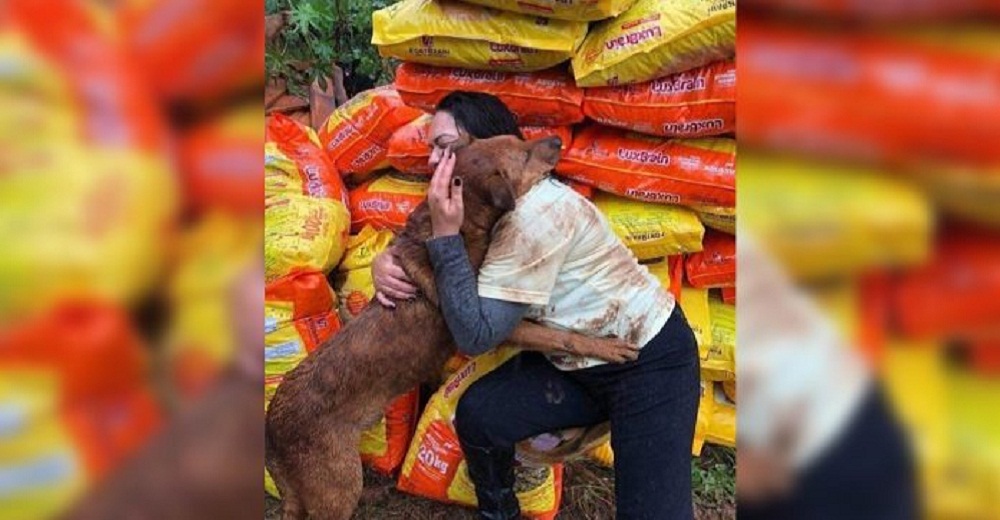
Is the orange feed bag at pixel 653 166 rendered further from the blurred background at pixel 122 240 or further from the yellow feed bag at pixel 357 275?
the blurred background at pixel 122 240

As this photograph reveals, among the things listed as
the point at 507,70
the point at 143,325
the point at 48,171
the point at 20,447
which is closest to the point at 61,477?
the point at 20,447

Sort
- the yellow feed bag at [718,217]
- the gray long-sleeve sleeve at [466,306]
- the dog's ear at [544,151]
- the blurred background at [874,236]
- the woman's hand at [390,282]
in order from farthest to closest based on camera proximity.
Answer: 1. the yellow feed bag at [718,217]
2. the woman's hand at [390,282]
3. the dog's ear at [544,151]
4. the gray long-sleeve sleeve at [466,306]
5. the blurred background at [874,236]

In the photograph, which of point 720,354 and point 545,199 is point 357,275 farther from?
point 720,354

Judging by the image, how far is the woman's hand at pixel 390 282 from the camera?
1.94 meters

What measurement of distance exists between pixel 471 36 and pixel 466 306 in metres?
0.68

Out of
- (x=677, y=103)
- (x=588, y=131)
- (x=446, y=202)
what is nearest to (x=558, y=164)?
(x=588, y=131)

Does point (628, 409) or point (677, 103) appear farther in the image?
point (677, 103)

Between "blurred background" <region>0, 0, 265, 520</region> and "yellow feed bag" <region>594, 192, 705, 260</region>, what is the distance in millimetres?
1398

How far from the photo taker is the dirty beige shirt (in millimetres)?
1725

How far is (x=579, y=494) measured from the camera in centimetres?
229

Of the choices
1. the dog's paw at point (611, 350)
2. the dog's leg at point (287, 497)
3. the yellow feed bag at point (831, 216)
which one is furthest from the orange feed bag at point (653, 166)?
the yellow feed bag at point (831, 216)

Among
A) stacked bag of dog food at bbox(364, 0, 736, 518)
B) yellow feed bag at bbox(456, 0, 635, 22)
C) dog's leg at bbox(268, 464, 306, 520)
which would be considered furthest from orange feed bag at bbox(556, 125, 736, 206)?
dog's leg at bbox(268, 464, 306, 520)

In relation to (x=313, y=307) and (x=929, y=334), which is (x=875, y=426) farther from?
(x=313, y=307)

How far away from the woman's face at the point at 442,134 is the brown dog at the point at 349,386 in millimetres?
74
